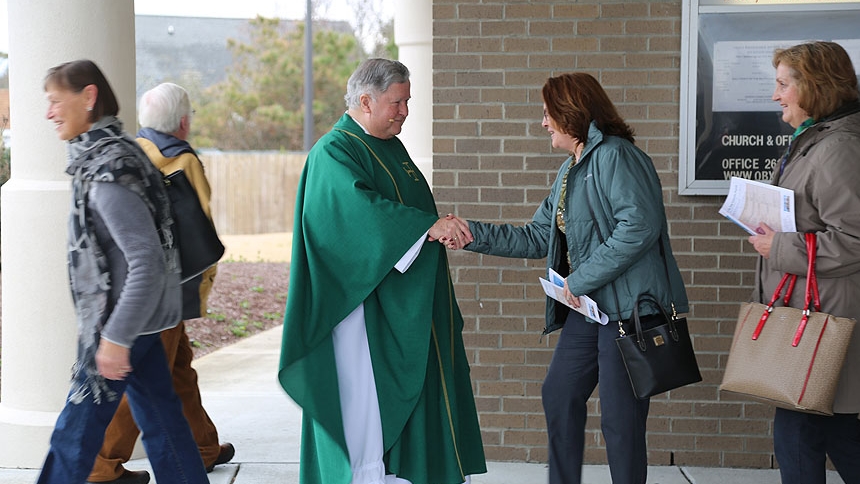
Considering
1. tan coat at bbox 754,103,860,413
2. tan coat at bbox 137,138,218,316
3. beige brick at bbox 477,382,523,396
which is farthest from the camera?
beige brick at bbox 477,382,523,396

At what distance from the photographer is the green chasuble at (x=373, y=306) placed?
3.78 meters

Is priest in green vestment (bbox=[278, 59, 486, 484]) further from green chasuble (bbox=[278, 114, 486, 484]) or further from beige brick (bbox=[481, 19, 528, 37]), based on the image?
beige brick (bbox=[481, 19, 528, 37])

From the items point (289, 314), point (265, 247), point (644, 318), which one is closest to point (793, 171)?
point (644, 318)

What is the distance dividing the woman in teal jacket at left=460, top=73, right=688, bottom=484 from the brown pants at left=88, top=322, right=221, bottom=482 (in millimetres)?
1582

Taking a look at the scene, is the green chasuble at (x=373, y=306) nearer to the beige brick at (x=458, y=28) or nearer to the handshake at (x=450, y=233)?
the handshake at (x=450, y=233)

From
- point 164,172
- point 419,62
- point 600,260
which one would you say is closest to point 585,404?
point 600,260

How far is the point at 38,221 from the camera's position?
→ 200 inches

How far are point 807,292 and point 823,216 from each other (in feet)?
0.89

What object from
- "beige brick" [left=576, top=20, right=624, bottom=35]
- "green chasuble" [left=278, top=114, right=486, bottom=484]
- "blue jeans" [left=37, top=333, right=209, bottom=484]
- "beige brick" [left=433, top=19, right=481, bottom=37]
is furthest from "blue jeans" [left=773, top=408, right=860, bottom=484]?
"beige brick" [left=433, top=19, right=481, bottom=37]

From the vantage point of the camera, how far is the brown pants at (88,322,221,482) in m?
4.58

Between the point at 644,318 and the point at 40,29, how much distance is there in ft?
10.8

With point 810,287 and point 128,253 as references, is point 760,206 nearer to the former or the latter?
point 810,287

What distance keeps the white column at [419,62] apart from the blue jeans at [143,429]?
18.1ft

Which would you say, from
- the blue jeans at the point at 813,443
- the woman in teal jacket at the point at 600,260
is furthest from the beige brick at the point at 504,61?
the blue jeans at the point at 813,443
